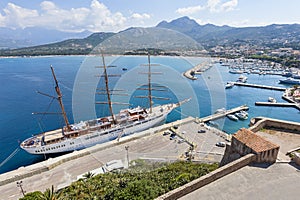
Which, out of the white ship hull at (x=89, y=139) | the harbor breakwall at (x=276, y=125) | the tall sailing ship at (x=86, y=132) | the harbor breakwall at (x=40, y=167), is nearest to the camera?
the harbor breakwall at (x=276, y=125)

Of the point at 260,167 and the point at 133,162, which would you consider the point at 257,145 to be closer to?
the point at 260,167

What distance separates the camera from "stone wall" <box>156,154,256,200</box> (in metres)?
5.72

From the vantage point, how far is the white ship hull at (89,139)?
22628mm

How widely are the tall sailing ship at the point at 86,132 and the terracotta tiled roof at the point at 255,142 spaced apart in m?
19.3

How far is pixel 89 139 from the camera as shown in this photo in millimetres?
24875

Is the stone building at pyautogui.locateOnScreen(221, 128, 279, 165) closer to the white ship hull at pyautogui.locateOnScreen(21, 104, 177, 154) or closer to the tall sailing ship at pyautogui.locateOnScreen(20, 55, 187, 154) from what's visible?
the tall sailing ship at pyautogui.locateOnScreen(20, 55, 187, 154)

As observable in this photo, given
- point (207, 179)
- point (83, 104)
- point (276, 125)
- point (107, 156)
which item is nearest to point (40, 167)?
point (107, 156)

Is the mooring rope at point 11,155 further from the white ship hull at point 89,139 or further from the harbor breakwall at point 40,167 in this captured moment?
the harbor breakwall at point 40,167

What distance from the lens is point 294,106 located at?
38000 mm

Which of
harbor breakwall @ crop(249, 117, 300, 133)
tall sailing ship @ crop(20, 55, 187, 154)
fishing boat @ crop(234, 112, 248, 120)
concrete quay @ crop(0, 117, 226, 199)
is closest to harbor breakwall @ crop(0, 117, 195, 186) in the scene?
concrete quay @ crop(0, 117, 226, 199)

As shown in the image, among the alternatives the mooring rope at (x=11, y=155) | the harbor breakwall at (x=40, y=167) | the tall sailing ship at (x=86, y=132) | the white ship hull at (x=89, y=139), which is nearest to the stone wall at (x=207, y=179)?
the harbor breakwall at (x=40, y=167)

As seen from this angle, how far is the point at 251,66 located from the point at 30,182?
9081 centimetres

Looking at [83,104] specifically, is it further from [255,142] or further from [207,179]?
[255,142]

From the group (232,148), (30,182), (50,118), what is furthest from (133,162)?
(50,118)
